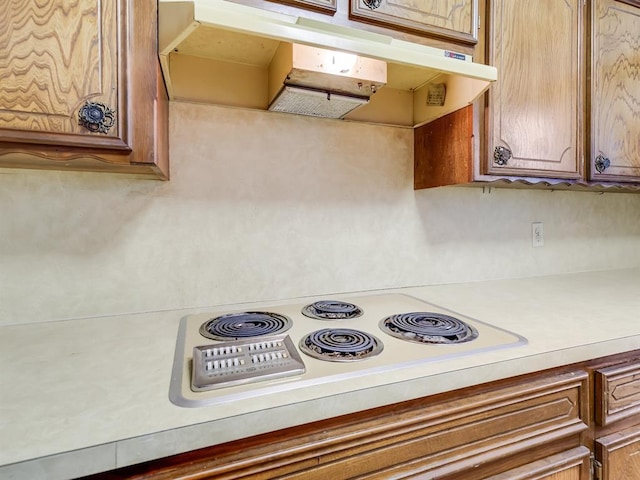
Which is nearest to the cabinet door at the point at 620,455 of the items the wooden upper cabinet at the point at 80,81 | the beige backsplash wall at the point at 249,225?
the beige backsplash wall at the point at 249,225

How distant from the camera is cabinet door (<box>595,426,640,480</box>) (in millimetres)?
864

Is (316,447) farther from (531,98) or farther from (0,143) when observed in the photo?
(531,98)

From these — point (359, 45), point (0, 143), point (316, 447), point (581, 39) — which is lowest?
point (316, 447)

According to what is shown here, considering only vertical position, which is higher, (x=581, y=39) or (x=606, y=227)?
(x=581, y=39)

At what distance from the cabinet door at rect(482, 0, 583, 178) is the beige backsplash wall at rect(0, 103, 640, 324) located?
32cm

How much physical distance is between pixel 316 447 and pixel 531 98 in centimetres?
128

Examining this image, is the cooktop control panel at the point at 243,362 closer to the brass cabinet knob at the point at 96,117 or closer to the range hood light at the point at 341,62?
the brass cabinet knob at the point at 96,117

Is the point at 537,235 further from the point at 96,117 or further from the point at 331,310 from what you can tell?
the point at 96,117

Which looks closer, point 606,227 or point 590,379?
point 590,379

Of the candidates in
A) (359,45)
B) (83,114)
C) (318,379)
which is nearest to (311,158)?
(359,45)

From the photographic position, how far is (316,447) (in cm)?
61

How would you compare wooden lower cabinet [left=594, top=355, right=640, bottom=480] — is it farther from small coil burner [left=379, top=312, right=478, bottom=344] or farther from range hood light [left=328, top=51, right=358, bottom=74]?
range hood light [left=328, top=51, right=358, bottom=74]

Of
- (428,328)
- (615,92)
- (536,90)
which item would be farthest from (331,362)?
(615,92)

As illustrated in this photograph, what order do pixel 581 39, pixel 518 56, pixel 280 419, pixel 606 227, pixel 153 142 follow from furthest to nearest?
pixel 606 227 → pixel 581 39 → pixel 518 56 → pixel 153 142 → pixel 280 419
